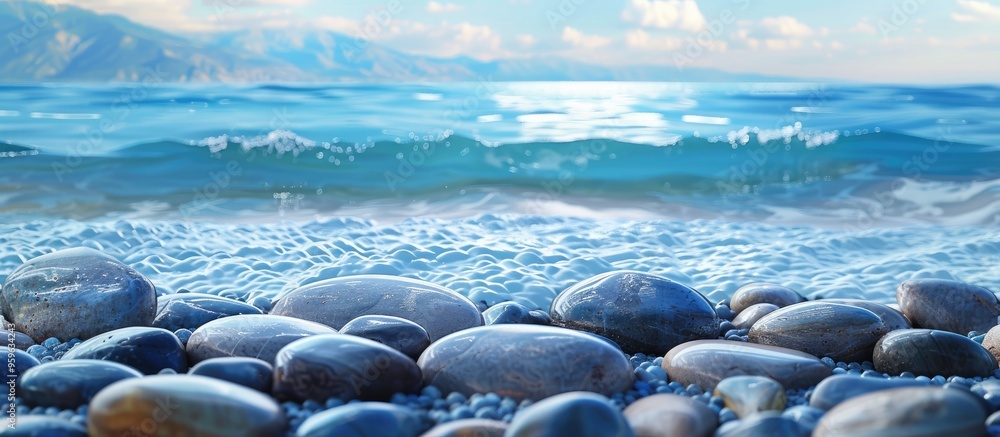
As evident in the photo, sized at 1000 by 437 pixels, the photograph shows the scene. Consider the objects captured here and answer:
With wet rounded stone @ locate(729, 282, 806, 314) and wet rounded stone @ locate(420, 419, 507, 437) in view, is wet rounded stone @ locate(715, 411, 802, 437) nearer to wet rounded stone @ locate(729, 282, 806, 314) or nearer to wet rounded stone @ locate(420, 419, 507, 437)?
wet rounded stone @ locate(420, 419, 507, 437)

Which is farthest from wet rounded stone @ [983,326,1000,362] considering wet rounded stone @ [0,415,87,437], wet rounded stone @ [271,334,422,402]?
wet rounded stone @ [0,415,87,437]

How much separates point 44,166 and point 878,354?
11.7 meters

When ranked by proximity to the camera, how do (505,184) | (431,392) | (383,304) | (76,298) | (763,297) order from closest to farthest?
(431,392) < (76,298) < (383,304) < (763,297) < (505,184)

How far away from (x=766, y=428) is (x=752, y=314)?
2191 millimetres

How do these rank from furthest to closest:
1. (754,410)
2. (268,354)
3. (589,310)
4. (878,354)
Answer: (589,310), (878,354), (268,354), (754,410)

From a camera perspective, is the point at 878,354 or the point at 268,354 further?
the point at 878,354

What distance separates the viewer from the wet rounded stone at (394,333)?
116 inches

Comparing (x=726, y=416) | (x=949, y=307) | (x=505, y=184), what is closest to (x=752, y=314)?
(x=949, y=307)

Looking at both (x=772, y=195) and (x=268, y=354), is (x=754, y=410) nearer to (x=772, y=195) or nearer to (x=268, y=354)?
(x=268, y=354)

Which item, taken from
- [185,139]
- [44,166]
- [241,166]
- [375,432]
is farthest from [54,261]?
[185,139]

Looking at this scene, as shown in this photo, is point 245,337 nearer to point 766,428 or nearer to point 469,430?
point 469,430

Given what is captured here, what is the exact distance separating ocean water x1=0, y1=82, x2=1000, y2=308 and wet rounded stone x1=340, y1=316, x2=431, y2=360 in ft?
5.25

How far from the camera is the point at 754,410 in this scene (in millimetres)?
2322

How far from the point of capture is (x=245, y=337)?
293cm
